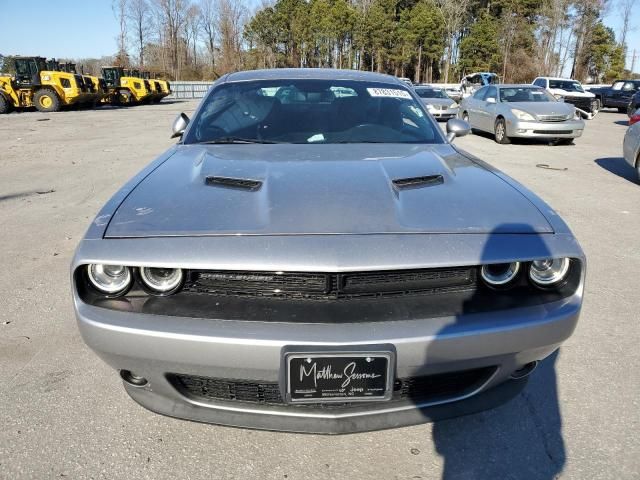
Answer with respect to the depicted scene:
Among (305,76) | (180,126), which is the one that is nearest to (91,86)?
(180,126)

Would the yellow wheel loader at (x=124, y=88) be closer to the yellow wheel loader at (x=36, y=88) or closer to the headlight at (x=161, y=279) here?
the yellow wheel loader at (x=36, y=88)

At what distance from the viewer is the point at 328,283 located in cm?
174

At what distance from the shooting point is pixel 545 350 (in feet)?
6.02

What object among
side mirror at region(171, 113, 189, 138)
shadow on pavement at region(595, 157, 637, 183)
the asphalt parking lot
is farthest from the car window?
side mirror at region(171, 113, 189, 138)

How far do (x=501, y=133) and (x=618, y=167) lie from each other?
11.8ft

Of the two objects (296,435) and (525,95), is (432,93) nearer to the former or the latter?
(525,95)

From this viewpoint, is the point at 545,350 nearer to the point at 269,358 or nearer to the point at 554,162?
the point at 269,358

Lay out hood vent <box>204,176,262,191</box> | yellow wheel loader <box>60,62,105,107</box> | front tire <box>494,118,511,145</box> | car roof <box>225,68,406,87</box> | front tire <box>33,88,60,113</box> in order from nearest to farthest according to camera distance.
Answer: hood vent <box>204,176,262,191</box> < car roof <box>225,68,406,87</box> < front tire <box>494,118,511,145</box> < front tire <box>33,88,60,113</box> < yellow wheel loader <box>60,62,105,107</box>

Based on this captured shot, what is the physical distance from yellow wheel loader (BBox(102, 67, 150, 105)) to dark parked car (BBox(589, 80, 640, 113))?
969 inches

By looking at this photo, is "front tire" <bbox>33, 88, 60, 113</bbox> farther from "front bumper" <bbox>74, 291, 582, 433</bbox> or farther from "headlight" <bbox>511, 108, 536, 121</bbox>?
"front bumper" <bbox>74, 291, 582, 433</bbox>

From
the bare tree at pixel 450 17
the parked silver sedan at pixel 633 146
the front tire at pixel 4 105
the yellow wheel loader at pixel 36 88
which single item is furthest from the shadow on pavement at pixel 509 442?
the bare tree at pixel 450 17

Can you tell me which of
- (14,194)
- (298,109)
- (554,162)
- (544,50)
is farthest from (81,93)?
(544,50)

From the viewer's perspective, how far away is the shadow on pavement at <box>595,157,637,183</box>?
8430mm

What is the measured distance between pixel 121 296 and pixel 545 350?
160 cm
